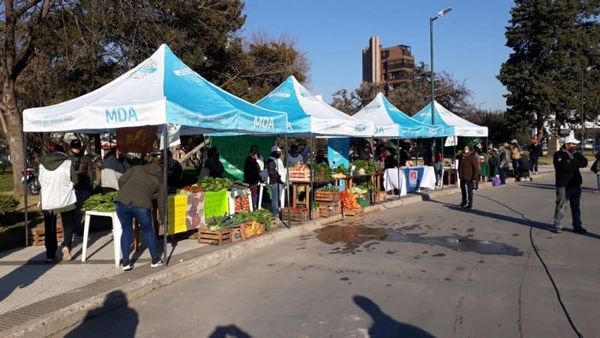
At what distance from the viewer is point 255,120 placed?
9641mm

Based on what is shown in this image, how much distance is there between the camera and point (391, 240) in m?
10.2

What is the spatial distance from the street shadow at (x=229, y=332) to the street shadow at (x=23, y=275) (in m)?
2.86

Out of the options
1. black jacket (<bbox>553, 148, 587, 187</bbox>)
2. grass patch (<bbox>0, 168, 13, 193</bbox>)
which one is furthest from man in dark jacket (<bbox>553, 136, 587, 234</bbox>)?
grass patch (<bbox>0, 168, 13, 193</bbox>)

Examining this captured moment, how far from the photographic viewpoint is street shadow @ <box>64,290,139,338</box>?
17.7ft

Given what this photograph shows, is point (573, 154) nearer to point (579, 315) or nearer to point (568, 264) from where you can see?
point (568, 264)

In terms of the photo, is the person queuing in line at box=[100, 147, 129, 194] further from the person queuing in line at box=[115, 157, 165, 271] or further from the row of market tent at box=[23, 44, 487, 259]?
the person queuing in line at box=[115, 157, 165, 271]

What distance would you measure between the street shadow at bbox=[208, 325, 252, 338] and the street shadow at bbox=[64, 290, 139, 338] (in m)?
0.85

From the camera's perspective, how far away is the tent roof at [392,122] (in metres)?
16.9

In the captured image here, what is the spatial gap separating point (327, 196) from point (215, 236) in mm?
4578

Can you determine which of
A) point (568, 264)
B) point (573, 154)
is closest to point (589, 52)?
point (573, 154)

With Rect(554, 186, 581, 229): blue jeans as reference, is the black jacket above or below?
above

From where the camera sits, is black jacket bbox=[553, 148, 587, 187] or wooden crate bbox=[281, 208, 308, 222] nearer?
black jacket bbox=[553, 148, 587, 187]

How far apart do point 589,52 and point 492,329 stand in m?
57.2

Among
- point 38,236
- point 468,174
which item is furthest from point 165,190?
point 468,174
